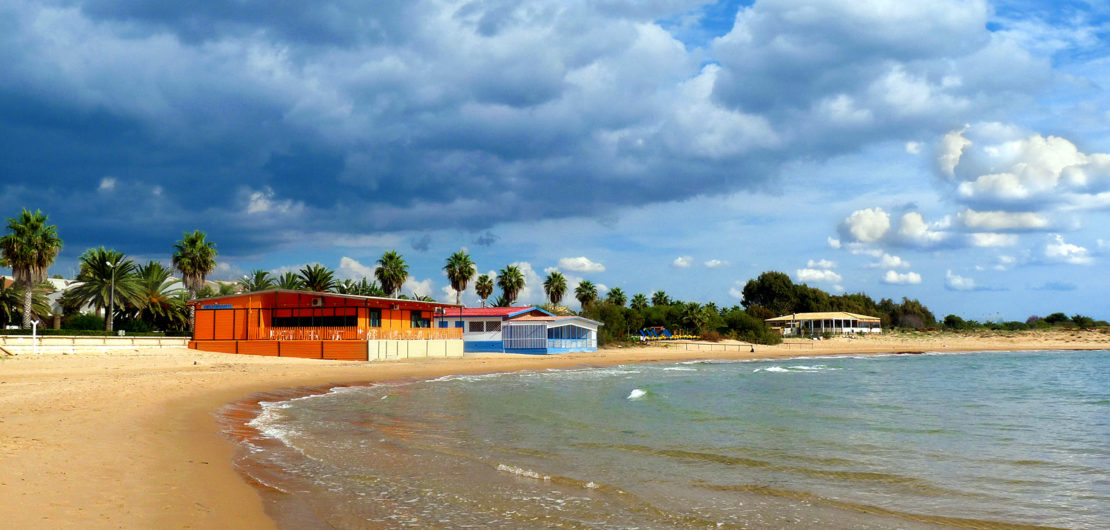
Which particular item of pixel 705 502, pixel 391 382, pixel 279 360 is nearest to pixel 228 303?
pixel 279 360

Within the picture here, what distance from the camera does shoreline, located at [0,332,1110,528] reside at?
720 centimetres

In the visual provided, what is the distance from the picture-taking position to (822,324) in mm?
101312

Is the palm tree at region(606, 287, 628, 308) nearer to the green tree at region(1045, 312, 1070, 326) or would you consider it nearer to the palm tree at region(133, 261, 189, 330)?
the palm tree at region(133, 261, 189, 330)

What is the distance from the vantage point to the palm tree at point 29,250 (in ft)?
143

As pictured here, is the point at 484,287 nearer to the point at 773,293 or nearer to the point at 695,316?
the point at 695,316

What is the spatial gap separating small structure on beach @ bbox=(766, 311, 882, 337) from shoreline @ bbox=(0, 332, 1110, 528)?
253ft

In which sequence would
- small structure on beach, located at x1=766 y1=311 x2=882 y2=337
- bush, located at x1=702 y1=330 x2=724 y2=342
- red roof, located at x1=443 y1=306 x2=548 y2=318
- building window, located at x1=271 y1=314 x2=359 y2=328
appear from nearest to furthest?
building window, located at x1=271 y1=314 x2=359 y2=328 → red roof, located at x1=443 y1=306 x2=548 y2=318 → bush, located at x1=702 y1=330 x2=724 y2=342 → small structure on beach, located at x1=766 y1=311 x2=882 y2=337

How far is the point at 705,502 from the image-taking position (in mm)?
9133

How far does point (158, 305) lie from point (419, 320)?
71.7ft

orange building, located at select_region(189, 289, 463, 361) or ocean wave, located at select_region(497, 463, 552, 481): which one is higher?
orange building, located at select_region(189, 289, 463, 361)

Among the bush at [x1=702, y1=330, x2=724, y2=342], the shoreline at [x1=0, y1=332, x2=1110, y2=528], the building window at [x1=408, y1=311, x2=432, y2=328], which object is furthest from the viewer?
the bush at [x1=702, y1=330, x2=724, y2=342]

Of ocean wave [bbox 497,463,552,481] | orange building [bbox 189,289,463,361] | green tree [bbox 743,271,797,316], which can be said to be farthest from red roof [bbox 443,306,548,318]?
green tree [bbox 743,271,797,316]

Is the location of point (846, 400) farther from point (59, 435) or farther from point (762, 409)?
point (59, 435)

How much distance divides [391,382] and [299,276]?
3862 centimetres
